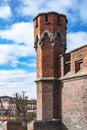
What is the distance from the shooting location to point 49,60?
59.0ft

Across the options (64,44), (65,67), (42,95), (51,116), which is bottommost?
(51,116)

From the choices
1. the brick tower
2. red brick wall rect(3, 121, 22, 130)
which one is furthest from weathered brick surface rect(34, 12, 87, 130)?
red brick wall rect(3, 121, 22, 130)

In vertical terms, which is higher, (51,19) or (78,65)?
(51,19)

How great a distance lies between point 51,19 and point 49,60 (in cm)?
216

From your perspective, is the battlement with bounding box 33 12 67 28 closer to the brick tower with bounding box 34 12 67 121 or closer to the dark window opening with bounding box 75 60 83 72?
the brick tower with bounding box 34 12 67 121

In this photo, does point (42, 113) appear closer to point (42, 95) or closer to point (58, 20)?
point (42, 95)

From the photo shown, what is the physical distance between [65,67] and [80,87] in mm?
2449

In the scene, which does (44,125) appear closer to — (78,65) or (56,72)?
(56,72)

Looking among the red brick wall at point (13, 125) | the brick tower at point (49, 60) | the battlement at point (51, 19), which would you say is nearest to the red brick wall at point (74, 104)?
the brick tower at point (49, 60)

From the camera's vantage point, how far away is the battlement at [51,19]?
18172mm

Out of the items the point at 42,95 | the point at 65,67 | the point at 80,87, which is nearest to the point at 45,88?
the point at 42,95

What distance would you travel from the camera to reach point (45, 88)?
1786 cm

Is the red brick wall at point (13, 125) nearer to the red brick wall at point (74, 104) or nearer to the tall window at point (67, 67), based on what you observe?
the red brick wall at point (74, 104)

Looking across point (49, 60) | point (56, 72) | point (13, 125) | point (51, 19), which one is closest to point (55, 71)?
point (56, 72)
